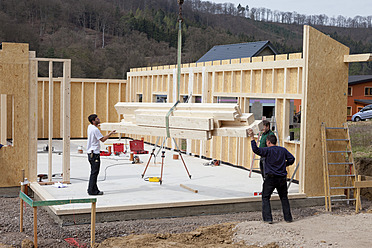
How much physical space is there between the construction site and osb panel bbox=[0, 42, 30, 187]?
0.8 inches

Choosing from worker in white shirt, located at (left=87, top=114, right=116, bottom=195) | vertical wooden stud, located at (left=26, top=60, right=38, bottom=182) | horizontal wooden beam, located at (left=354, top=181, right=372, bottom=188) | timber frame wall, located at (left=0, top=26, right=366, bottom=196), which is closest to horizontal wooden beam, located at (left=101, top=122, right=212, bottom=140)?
worker in white shirt, located at (left=87, top=114, right=116, bottom=195)

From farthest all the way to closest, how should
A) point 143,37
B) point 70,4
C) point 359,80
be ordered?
point 70,4, point 143,37, point 359,80

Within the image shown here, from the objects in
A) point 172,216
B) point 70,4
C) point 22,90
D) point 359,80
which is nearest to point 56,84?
point 22,90

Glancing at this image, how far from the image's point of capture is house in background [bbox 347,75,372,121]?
38.1 meters

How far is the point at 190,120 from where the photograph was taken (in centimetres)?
781

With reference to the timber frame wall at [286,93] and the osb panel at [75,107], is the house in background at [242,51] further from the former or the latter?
the timber frame wall at [286,93]

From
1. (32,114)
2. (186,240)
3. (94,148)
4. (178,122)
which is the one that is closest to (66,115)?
(32,114)

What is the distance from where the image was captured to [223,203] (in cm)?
872

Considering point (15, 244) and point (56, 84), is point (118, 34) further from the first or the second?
point (15, 244)

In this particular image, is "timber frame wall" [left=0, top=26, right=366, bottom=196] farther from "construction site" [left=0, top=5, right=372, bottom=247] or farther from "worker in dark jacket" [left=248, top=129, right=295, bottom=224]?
"worker in dark jacket" [left=248, top=129, right=295, bottom=224]

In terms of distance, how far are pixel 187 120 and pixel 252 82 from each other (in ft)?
15.4

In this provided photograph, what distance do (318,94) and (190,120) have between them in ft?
11.0

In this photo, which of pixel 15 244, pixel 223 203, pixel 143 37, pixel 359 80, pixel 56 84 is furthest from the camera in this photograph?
pixel 143 37

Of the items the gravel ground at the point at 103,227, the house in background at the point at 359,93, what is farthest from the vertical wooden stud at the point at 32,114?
the house in background at the point at 359,93
